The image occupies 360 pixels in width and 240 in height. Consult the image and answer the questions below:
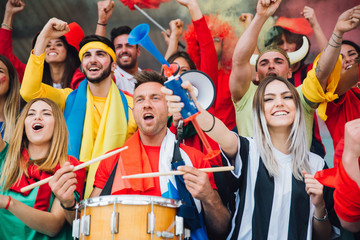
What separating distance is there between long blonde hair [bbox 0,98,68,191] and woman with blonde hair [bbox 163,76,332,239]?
112 centimetres

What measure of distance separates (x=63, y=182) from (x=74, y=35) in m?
2.26

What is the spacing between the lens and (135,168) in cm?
310

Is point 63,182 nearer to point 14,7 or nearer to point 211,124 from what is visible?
point 211,124

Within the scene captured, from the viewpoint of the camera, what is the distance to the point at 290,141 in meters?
3.10

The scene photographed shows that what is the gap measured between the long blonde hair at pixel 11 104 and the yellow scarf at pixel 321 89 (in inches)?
90.7

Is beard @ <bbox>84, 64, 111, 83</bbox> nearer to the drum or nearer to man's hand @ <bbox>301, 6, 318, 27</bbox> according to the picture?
the drum

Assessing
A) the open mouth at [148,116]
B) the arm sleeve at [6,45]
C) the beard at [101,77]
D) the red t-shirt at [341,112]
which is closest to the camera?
the open mouth at [148,116]

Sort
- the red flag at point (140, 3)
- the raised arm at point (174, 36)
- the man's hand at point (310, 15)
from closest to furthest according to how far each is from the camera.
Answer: the man's hand at point (310, 15), the raised arm at point (174, 36), the red flag at point (140, 3)

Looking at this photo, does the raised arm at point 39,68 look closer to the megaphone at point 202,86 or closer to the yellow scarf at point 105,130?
the yellow scarf at point 105,130

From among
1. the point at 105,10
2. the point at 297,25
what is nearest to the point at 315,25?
the point at 297,25

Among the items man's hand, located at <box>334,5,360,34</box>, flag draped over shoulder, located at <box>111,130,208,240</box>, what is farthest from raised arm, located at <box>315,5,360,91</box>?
flag draped over shoulder, located at <box>111,130,208,240</box>

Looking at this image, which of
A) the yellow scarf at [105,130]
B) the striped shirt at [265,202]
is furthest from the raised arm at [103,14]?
the striped shirt at [265,202]

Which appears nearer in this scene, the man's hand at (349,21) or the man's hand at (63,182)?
the man's hand at (63,182)

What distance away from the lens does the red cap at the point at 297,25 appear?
4.69 meters
